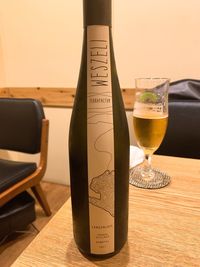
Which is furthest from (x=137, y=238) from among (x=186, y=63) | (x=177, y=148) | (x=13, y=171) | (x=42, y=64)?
(x=42, y=64)

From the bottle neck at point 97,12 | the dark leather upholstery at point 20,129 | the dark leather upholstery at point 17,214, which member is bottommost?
the dark leather upholstery at point 17,214

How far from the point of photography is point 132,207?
Answer: 471 millimetres

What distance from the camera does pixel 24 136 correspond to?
1.42 m

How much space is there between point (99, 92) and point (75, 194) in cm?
14

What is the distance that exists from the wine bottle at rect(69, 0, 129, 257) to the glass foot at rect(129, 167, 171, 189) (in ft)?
Answer: 0.72

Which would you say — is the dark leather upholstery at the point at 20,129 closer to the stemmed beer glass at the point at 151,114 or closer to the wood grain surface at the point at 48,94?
the wood grain surface at the point at 48,94

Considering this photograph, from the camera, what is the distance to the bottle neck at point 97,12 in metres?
0.27

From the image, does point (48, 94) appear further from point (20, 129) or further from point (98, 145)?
point (98, 145)

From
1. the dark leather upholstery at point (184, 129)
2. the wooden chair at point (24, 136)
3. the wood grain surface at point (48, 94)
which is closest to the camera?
the dark leather upholstery at point (184, 129)

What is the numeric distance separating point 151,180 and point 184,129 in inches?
22.3

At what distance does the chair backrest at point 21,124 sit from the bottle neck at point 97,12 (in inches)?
44.0

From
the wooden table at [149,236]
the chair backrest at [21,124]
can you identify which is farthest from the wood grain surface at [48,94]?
the wooden table at [149,236]

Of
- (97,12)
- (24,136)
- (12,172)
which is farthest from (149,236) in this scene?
(24,136)

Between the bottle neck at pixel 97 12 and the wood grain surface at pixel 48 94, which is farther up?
the bottle neck at pixel 97 12
